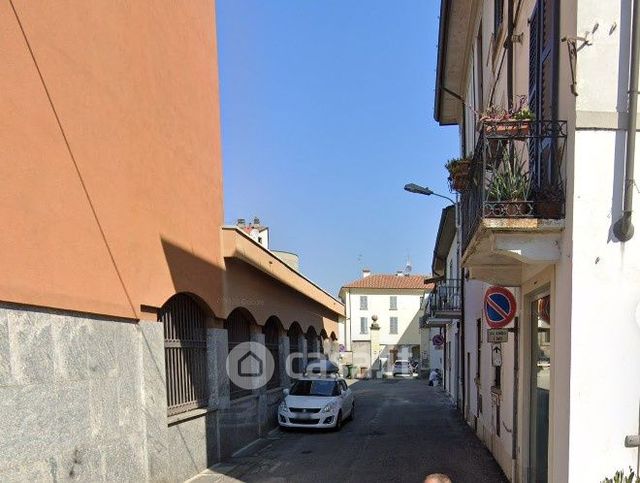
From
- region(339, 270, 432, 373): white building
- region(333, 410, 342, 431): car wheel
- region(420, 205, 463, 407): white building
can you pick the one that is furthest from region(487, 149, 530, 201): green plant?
region(339, 270, 432, 373): white building

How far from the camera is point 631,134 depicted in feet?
13.9

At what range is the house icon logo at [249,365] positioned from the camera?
426 inches

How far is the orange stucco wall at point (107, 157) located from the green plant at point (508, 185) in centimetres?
414

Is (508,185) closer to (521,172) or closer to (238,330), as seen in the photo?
(521,172)

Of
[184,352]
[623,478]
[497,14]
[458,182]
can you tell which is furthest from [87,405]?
[497,14]

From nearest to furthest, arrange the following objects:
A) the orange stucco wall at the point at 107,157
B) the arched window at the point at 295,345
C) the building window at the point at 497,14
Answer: the orange stucco wall at the point at 107,157 → the building window at the point at 497,14 → the arched window at the point at 295,345

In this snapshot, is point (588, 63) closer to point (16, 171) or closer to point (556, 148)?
point (556, 148)

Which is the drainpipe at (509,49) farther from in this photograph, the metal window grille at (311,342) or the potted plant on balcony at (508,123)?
the metal window grille at (311,342)

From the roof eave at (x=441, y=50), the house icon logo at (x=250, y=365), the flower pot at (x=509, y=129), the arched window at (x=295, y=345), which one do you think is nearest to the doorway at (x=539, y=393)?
the flower pot at (x=509, y=129)

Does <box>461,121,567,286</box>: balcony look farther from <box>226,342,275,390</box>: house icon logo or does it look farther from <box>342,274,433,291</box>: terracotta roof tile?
<box>342,274,433,291</box>: terracotta roof tile

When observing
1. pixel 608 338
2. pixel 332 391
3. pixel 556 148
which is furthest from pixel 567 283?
pixel 332 391

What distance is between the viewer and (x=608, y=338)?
168 inches

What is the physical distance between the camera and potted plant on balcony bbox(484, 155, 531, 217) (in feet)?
15.0

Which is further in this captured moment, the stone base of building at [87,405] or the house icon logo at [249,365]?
the house icon logo at [249,365]
